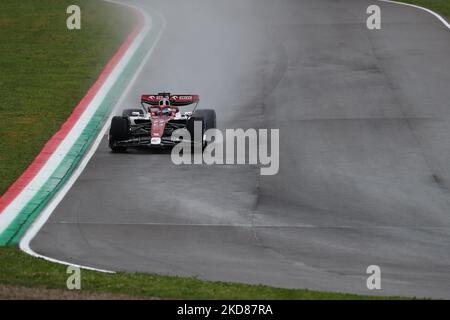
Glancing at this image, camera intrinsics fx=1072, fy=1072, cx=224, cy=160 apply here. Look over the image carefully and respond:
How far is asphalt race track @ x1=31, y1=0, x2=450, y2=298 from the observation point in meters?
15.6

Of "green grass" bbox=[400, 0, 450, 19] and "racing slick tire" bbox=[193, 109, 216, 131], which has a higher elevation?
"racing slick tire" bbox=[193, 109, 216, 131]

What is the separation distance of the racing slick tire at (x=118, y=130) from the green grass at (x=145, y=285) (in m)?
7.66

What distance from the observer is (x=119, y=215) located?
713 inches

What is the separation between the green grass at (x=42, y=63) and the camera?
24.0 metres

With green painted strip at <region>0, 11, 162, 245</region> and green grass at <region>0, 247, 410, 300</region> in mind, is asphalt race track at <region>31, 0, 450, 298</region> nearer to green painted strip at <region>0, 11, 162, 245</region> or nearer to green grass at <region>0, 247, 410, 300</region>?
green painted strip at <region>0, 11, 162, 245</region>

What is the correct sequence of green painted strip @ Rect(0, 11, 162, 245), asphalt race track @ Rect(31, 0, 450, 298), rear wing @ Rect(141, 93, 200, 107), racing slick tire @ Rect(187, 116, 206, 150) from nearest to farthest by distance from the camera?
asphalt race track @ Rect(31, 0, 450, 298)
green painted strip @ Rect(0, 11, 162, 245)
racing slick tire @ Rect(187, 116, 206, 150)
rear wing @ Rect(141, 93, 200, 107)

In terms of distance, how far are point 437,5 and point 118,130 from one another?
73.6 feet

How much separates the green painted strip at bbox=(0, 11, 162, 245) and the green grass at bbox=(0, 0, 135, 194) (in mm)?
756

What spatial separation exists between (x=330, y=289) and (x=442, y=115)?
12195 mm

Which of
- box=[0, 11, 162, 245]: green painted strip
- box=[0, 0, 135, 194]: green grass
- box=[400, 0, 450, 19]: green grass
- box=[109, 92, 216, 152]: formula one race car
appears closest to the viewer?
box=[0, 11, 162, 245]: green painted strip

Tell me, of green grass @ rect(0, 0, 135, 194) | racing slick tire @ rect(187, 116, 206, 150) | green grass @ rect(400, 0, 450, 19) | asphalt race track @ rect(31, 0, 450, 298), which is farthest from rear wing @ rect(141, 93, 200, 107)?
green grass @ rect(400, 0, 450, 19)

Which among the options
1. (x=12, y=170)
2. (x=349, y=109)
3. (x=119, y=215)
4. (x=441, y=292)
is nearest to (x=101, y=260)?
(x=119, y=215)

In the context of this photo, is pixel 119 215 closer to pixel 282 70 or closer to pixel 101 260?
pixel 101 260

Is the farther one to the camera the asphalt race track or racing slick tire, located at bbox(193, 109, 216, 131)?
racing slick tire, located at bbox(193, 109, 216, 131)
